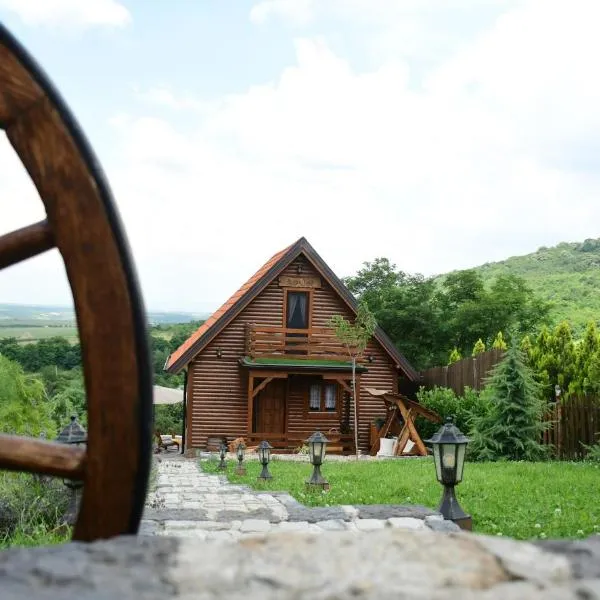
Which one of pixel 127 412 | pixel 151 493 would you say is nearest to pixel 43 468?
pixel 127 412

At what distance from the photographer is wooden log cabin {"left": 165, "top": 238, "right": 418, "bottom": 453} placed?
23188 mm

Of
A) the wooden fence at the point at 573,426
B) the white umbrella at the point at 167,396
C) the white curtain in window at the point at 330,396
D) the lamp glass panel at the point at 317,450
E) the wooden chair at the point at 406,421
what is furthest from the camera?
the white umbrella at the point at 167,396

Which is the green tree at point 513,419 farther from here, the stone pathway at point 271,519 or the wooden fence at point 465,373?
the stone pathway at point 271,519

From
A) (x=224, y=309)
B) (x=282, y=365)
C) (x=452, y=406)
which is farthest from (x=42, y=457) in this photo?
(x=224, y=309)

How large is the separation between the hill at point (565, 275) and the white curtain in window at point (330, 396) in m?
19.8

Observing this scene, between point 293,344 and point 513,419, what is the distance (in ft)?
27.3

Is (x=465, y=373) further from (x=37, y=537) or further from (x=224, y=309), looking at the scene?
(x=37, y=537)

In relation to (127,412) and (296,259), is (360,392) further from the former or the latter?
(127,412)

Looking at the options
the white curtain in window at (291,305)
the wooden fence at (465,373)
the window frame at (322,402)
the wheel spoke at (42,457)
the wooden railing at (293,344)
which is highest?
the white curtain in window at (291,305)

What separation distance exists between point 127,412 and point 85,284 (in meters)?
0.35

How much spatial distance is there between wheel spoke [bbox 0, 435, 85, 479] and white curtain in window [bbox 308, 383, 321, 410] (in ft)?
72.8

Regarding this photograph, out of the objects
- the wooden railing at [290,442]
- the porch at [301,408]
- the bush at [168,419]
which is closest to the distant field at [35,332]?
the bush at [168,419]

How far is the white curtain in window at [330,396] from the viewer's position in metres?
24.6

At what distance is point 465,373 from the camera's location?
73.4 ft
